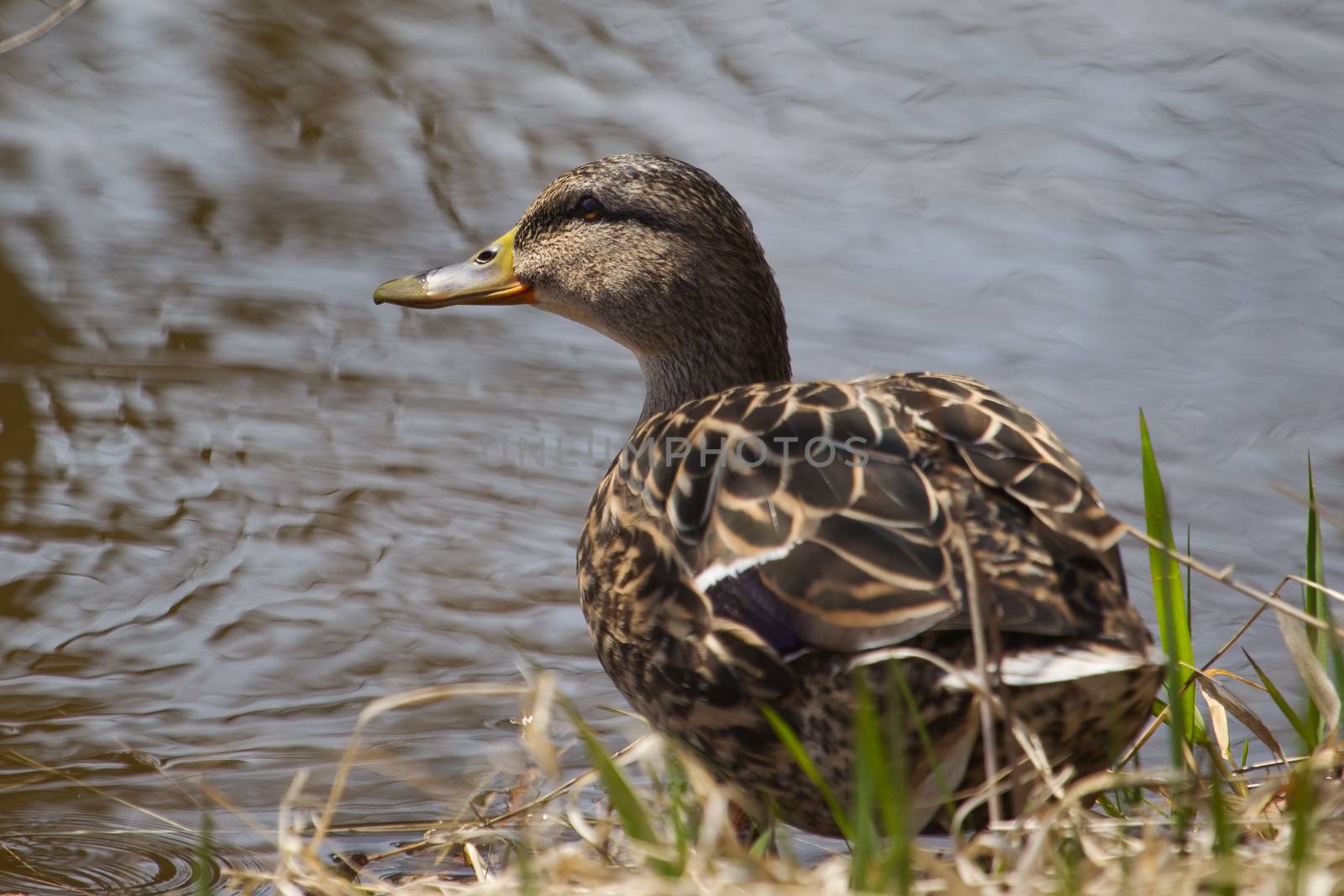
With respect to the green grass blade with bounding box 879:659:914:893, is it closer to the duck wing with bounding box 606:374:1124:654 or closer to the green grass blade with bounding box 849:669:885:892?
the green grass blade with bounding box 849:669:885:892

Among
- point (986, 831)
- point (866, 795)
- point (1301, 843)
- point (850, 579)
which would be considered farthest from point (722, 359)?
Answer: point (1301, 843)

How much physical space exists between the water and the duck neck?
85cm

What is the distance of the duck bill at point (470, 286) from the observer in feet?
14.5

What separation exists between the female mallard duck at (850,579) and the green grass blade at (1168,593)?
0.12 meters

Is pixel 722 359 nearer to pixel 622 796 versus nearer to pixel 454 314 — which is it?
pixel 622 796

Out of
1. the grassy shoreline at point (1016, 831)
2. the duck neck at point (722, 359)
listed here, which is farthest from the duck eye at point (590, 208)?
the grassy shoreline at point (1016, 831)

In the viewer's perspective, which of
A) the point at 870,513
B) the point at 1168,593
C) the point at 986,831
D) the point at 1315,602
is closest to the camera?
the point at 986,831

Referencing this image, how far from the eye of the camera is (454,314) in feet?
21.4

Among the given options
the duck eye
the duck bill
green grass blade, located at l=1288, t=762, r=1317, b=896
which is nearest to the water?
the duck bill

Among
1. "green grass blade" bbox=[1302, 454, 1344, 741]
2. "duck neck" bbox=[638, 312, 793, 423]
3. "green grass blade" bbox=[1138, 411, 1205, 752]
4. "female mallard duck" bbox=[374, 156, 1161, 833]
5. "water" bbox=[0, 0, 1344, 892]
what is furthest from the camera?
"water" bbox=[0, 0, 1344, 892]

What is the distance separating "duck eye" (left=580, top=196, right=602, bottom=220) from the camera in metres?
4.30

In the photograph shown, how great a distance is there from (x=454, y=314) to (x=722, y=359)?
253 centimetres

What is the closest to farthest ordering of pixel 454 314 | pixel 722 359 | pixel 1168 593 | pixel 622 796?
1. pixel 622 796
2. pixel 1168 593
3. pixel 722 359
4. pixel 454 314

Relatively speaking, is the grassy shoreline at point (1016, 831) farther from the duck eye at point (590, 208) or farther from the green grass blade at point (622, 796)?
the duck eye at point (590, 208)
